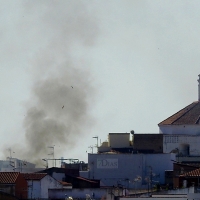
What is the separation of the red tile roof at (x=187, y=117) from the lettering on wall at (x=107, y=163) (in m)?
9.91

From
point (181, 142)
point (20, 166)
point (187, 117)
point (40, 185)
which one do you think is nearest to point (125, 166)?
point (181, 142)

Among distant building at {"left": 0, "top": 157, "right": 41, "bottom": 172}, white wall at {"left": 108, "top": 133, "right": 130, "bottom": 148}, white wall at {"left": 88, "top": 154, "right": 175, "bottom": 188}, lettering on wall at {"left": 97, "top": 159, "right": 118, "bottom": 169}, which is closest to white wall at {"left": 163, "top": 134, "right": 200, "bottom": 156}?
white wall at {"left": 108, "top": 133, "right": 130, "bottom": 148}

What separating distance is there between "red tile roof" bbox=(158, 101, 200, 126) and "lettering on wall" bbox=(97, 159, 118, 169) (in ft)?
32.5

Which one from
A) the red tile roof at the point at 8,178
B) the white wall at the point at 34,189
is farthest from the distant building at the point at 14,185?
the white wall at the point at 34,189

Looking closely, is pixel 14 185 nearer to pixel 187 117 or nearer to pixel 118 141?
pixel 118 141

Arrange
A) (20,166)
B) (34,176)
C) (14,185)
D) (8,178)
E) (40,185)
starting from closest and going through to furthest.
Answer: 1. (14,185)
2. (8,178)
3. (40,185)
4. (34,176)
5. (20,166)

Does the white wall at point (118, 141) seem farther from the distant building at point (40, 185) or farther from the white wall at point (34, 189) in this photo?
the white wall at point (34, 189)

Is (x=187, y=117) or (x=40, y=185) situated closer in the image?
(x=40, y=185)

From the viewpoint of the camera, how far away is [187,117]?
363ft

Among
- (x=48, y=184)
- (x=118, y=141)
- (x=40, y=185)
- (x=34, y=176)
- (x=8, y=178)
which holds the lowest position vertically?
(x=40, y=185)

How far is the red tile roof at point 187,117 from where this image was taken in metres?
110

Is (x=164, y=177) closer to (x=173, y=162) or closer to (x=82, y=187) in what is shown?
(x=173, y=162)

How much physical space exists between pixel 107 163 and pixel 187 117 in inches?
454

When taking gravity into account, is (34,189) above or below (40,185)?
below
